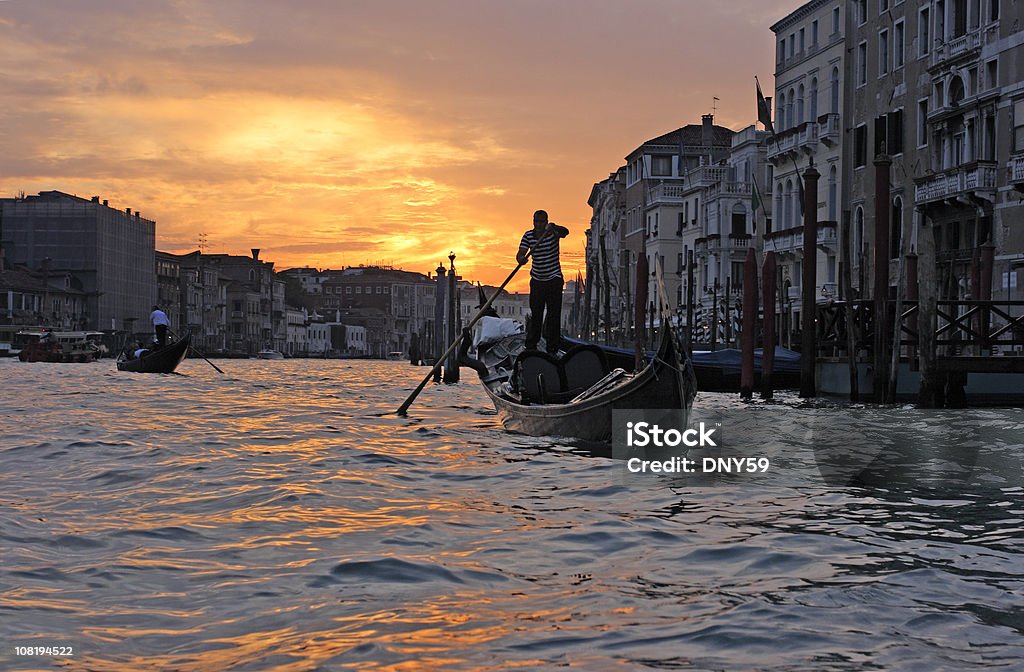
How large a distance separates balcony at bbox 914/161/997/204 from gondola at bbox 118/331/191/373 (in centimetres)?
1826

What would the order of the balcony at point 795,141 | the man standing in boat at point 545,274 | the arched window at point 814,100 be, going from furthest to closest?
the arched window at point 814,100
the balcony at point 795,141
the man standing in boat at point 545,274

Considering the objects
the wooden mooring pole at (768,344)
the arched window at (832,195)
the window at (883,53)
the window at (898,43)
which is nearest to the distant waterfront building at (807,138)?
the arched window at (832,195)

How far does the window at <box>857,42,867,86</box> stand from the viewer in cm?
2847

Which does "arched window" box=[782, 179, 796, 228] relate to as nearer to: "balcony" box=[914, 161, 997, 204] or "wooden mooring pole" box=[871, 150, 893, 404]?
"balcony" box=[914, 161, 997, 204]

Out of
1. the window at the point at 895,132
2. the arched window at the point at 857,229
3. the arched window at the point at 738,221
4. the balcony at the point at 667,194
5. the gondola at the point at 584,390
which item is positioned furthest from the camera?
the balcony at the point at 667,194

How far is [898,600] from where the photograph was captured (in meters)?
4.50

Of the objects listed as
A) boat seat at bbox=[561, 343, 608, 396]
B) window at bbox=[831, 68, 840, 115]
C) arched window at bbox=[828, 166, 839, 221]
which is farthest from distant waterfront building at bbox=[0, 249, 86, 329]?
boat seat at bbox=[561, 343, 608, 396]

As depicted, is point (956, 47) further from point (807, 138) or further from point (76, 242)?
point (76, 242)

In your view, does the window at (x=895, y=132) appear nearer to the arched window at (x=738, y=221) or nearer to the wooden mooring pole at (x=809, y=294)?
the wooden mooring pole at (x=809, y=294)

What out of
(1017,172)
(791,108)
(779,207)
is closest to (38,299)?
(779,207)

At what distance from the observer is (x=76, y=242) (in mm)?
71062

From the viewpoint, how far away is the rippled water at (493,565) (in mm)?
3873

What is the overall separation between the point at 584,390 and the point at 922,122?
1637 centimetres

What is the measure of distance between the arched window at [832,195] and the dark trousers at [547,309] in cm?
1986
